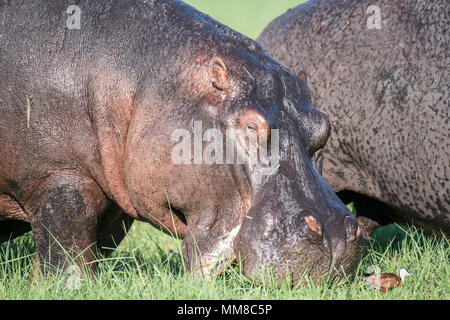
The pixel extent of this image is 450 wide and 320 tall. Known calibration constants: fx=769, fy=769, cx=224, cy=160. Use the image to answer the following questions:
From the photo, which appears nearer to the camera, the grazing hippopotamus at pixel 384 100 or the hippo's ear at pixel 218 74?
the hippo's ear at pixel 218 74

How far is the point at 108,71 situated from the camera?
3449 mm

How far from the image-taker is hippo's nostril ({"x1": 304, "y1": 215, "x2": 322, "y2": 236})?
298 cm

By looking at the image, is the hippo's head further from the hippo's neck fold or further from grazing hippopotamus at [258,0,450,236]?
grazing hippopotamus at [258,0,450,236]

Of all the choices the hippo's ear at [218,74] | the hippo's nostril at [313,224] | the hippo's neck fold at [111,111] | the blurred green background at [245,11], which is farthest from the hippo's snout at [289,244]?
the blurred green background at [245,11]

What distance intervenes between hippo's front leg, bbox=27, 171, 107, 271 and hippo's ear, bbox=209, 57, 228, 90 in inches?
30.1

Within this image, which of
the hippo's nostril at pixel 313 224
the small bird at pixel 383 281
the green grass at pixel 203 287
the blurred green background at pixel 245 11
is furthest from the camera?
the blurred green background at pixel 245 11

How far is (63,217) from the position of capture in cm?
348

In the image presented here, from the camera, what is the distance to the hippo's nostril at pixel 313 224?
9.77ft

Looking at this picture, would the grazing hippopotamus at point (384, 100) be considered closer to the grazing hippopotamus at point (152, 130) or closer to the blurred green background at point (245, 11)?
the grazing hippopotamus at point (152, 130)

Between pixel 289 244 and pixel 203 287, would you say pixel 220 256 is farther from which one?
pixel 289 244

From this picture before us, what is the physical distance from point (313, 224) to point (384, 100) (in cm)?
164

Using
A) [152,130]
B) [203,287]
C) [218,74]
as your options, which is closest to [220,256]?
[203,287]

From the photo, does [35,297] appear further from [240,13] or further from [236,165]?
[240,13]

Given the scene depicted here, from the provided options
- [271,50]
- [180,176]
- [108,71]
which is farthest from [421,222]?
[108,71]
